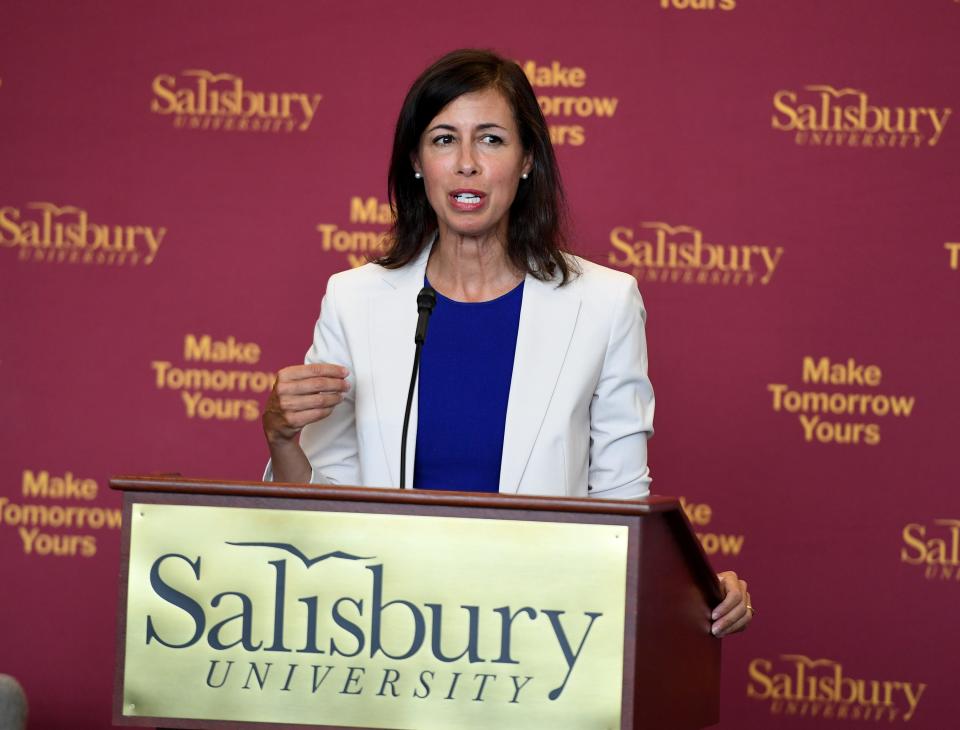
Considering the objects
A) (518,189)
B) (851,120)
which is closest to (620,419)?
(518,189)

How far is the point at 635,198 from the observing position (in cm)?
358

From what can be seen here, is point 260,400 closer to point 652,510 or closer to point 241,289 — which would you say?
point 241,289

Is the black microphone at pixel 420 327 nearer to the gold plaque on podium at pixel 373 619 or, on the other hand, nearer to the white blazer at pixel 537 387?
the white blazer at pixel 537 387

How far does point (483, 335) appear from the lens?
2174 mm

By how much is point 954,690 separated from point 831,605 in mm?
393

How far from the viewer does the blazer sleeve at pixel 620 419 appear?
212 cm

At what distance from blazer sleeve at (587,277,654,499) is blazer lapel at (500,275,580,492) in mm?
81

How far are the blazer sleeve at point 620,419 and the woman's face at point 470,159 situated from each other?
0.27 metres

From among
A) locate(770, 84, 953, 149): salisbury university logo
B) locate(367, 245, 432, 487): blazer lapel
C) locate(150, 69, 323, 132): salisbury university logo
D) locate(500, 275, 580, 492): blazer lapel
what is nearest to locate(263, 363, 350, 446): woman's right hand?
locate(367, 245, 432, 487): blazer lapel

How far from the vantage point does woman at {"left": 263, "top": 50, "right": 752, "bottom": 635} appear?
2.07 meters

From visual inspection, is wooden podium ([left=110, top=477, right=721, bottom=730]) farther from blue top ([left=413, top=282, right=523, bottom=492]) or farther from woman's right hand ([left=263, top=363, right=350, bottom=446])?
blue top ([left=413, top=282, right=523, bottom=492])

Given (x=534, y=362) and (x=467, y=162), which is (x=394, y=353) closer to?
(x=534, y=362)

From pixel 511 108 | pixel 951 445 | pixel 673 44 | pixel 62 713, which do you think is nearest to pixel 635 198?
pixel 673 44

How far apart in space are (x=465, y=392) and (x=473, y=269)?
0.25 m
